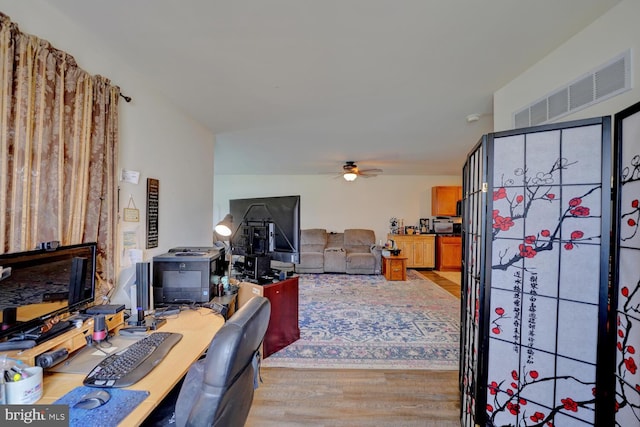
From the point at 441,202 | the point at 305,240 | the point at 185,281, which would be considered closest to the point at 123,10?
the point at 185,281

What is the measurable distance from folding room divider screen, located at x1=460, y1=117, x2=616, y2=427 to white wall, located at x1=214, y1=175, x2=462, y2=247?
18.6ft

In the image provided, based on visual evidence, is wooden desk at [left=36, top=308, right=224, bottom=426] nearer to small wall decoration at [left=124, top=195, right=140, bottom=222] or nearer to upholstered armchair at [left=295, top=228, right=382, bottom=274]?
A: small wall decoration at [left=124, top=195, right=140, bottom=222]

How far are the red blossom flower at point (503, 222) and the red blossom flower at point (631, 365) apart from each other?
68 cm

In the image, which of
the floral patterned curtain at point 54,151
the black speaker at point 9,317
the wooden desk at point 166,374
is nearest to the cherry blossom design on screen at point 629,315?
the wooden desk at point 166,374

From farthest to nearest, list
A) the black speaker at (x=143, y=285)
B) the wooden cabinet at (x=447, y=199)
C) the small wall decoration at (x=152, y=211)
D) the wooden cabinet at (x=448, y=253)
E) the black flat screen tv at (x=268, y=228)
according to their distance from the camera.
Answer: the wooden cabinet at (x=447, y=199), the wooden cabinet at (x=448, y=253), the black flat screen tv at (x=268, y=228), the small wall decoration at (x=152, y=211), the black speaker at (x=143, y=285)

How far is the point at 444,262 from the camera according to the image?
6.74m

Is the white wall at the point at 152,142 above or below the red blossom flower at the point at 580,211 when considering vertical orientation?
above

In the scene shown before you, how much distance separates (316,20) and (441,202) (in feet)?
20.6

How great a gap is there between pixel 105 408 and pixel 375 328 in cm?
283

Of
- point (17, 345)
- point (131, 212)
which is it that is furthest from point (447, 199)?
point (17, 345)

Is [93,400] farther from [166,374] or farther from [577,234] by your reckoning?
[577,234]

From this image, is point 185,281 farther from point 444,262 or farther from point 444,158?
point 444,262

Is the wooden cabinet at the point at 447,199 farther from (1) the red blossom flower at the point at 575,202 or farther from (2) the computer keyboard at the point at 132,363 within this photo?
(2) the computer keyboard at the point at 132,363

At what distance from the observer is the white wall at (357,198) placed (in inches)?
287
